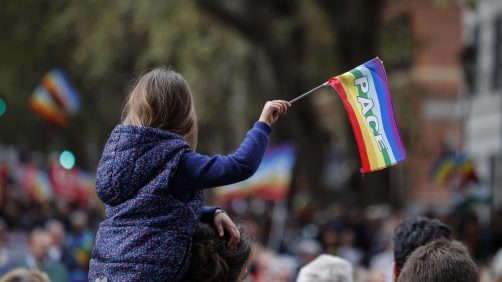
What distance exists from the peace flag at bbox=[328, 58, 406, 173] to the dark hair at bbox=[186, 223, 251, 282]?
2.26 ft

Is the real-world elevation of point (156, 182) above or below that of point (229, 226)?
above

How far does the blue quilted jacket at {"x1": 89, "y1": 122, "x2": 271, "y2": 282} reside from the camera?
3.45 m

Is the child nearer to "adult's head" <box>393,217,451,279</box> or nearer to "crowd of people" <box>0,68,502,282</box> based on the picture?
"crowd of people" <box>0,68,502,282</box>

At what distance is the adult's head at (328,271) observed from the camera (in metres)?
5.41

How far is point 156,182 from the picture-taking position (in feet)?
11.4

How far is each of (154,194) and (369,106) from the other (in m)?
1.04

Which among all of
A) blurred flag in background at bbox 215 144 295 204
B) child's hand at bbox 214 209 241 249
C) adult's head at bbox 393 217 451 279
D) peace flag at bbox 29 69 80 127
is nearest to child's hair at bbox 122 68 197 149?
child's hand at bbox 214 209 241 249

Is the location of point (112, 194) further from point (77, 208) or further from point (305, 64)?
point (305, 64)

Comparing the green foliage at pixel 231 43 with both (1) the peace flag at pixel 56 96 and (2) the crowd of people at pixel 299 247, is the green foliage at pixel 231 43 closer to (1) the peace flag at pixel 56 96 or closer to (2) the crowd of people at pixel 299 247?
(1) the peace flag at pixel 56 96

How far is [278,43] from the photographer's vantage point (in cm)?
1928

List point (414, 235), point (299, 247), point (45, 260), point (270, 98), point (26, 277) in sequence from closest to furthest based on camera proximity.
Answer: point (414, 235)
point (26, 277)
point (45, 260)
point (299, 247)
point (270, 98)

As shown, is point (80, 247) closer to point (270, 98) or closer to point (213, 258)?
point (270, 98)

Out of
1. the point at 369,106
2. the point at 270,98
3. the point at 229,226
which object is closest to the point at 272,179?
the point at 270,98

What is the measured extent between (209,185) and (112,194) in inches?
12.5
